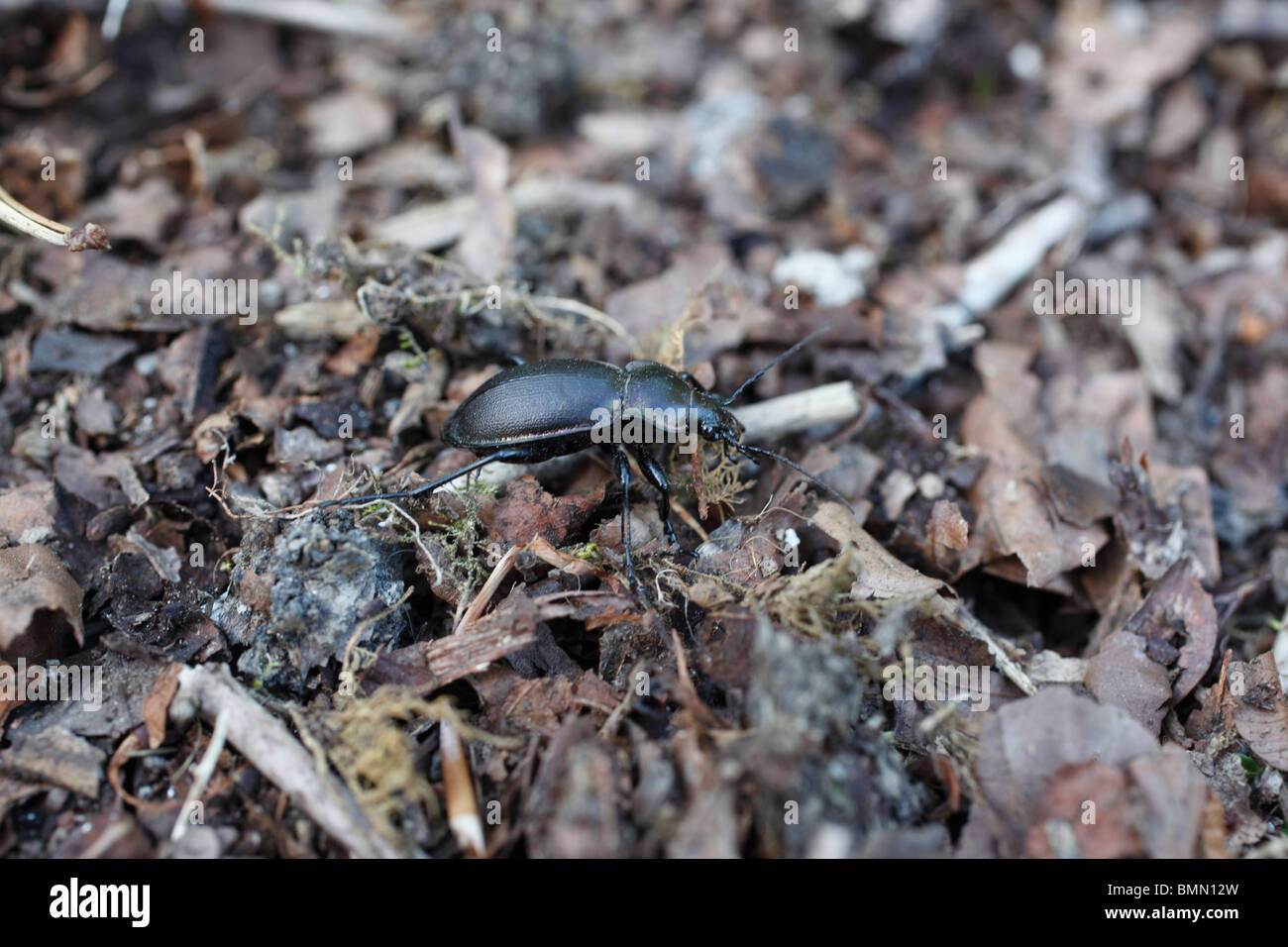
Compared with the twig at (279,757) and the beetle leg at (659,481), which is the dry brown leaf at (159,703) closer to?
the twig at (279,757)

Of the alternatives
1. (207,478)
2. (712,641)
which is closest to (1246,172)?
(712,641)

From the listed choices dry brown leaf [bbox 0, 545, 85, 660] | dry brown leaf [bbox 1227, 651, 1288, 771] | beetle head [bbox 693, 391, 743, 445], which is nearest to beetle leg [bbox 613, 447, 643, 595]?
beetle head [bbox 693, 391, 743, 445]

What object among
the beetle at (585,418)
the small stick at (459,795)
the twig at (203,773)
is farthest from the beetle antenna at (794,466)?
the twig at (203,773)

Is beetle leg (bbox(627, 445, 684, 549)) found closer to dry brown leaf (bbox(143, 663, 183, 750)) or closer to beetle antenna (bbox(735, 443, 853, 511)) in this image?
beetle antenna (bbox(735, 443, 853, 511))

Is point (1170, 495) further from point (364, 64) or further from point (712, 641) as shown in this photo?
point (364, 64)

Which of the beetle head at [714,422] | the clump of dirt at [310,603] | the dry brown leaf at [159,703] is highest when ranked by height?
the beetle head at [714,422]

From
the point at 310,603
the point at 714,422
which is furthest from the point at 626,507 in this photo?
the point at 310,603

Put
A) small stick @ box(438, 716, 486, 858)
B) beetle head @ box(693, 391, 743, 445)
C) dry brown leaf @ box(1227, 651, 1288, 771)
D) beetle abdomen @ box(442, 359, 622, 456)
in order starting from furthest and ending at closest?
beetle head @ box(693, 391, 743, 445) → beetle abdomen @ box(442, 359, 622, 456) → dry brown leaf @ box(1227, 651, 1288, 771) → small stick @ box(438, 716, 486, 858)
